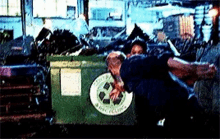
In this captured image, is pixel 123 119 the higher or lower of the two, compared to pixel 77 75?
lower

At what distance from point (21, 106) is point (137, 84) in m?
3.50

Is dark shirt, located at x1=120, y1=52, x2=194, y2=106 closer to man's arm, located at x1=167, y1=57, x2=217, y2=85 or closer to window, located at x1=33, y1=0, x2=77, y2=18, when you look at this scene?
man's arm, located at x1=167, y1=57, x2=217, y2=85

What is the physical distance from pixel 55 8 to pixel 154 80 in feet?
52.2

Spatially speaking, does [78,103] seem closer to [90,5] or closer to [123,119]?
[123,119]

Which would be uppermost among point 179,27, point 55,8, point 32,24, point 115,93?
point 55,8

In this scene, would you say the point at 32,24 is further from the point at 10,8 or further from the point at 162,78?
the point at 162,78

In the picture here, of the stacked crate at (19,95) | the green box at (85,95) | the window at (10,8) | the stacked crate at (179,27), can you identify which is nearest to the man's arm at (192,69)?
the green box at (85,95)

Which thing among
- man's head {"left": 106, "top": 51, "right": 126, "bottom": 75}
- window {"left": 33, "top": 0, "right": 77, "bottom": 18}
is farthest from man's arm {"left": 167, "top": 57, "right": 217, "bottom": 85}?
window {"left": 33, "top": 0, "right": 77, "bottom": 18}

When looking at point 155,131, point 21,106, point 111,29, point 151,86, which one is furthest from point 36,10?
point 151,86

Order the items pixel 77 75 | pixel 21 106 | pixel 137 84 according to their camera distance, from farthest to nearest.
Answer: pixel 21 106 < pixel 77 75 < pixel 137 84

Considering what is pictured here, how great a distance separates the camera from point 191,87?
251 centimetres

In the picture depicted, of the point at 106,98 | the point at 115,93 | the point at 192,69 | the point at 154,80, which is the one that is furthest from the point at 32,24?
the point at 192,69

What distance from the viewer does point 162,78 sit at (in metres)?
2.50

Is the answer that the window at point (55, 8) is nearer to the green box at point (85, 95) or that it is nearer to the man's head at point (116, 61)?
the green box at point (85, 95)
